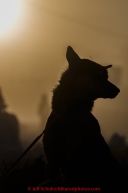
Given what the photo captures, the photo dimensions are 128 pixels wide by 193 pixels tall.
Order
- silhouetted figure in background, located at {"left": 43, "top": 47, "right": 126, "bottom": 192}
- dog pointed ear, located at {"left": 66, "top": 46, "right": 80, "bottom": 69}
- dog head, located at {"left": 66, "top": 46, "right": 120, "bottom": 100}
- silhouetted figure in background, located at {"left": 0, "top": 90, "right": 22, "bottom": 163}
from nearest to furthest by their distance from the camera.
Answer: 1. silhouetted figure in background, located at {"left": 43, "top": 47, "right": 126, "bottom": 192}
2. dog head, located at {"left": 66, "top": 46, "right": 120, "bottom": 100}
3. dog pointed ear, located at {"left": 66, "top": 46, "right": 80, "bottom": 69}
4. silhouetted figure in background, located at {"left": 0, "top": 90, "right": 22, "bottom": 163}

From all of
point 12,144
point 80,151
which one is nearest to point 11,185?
point 80,151

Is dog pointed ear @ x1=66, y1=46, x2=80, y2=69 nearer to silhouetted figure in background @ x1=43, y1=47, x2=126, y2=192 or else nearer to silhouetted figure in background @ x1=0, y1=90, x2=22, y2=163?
silhouetted figure in background @ x1=43, y1=47, x2=126, y2=192

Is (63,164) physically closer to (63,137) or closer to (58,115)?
(63,137)

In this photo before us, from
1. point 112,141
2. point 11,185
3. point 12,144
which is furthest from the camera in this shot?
point 112,141

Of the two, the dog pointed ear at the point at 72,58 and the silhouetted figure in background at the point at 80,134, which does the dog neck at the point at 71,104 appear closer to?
the silhouetted figure in background at the point at 80,134

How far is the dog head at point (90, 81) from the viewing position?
4.05 m

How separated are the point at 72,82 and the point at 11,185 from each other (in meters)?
1.64

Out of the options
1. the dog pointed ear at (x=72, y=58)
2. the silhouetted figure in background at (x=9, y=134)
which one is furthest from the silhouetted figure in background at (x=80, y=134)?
the silhouetted figure in background at (x=9, y=134)

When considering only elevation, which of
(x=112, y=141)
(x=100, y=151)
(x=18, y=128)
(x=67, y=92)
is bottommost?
(x=112, y=141)

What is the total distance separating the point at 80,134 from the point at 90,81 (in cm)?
77

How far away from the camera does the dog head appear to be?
4047 millimetres

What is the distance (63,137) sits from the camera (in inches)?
152

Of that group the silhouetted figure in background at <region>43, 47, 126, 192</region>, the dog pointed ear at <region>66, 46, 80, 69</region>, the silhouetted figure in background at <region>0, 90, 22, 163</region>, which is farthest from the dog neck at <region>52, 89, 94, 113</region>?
the silhouetted figure in background at <region>0, 90, 22, 163</region>

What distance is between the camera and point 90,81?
4.08 m
